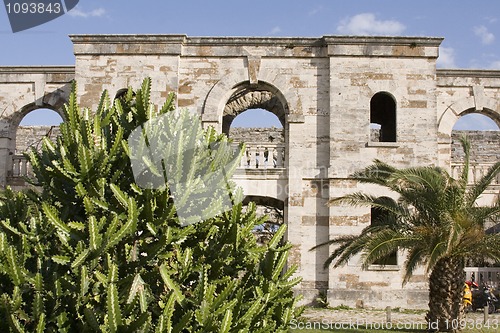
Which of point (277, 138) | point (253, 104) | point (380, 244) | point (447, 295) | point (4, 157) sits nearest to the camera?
point (380, 244)

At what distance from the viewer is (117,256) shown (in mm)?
5250

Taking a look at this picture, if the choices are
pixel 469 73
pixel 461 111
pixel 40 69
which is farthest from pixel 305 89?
pixel 40 69

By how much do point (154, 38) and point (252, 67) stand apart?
263 cm

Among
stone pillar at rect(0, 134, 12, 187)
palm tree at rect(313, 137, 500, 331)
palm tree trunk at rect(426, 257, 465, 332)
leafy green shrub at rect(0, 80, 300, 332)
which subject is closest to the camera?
leafy green shrub at rect(0, 80, 300, 332)

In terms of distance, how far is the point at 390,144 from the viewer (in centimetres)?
1677

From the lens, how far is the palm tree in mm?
10992

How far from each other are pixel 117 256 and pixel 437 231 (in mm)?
7359

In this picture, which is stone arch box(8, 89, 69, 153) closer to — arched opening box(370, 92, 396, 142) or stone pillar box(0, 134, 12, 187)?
stone pillar box(0, 134, 12, 187)

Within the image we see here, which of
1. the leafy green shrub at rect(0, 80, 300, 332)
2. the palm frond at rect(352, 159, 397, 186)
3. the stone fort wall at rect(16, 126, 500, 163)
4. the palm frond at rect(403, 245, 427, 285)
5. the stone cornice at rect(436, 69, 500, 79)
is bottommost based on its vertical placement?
the palm frond at rect(403, 245, 427, 285)

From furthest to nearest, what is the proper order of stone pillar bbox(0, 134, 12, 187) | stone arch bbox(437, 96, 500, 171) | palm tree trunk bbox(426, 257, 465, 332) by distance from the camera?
stone pillar bbox(0, 134, 12, 187)
stone arch bbox(437, 96, 500, 171)
palm tree trunk bbox(426, 257, 465, 332)

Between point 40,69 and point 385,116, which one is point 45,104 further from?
point 385,116

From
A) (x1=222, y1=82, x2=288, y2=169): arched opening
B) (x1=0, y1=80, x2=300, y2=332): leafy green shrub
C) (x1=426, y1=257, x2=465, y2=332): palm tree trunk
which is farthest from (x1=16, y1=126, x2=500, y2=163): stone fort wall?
(x1=0, y1=80, x2=300, y2=332): leafy green shrub

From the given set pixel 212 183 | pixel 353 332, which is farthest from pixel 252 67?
pixel 212 183

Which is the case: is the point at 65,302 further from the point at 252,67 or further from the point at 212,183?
the point at 252,67
